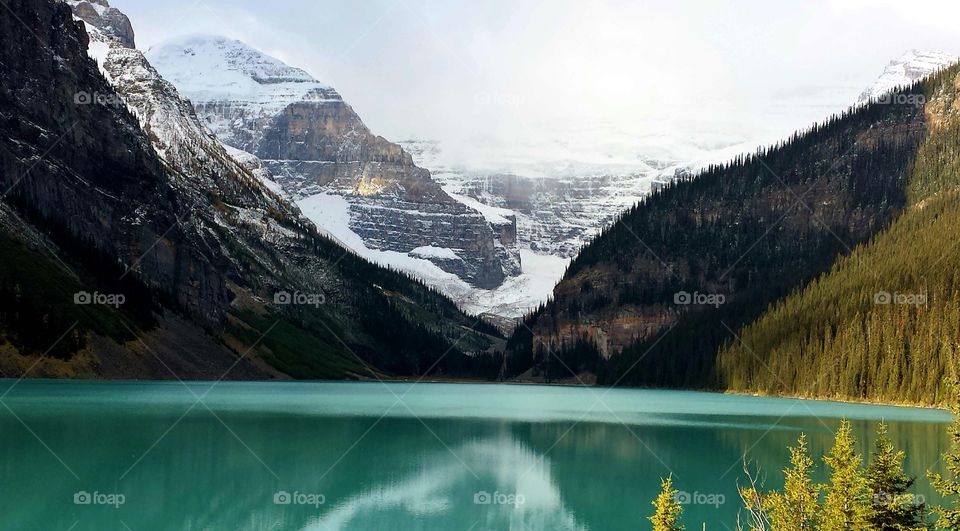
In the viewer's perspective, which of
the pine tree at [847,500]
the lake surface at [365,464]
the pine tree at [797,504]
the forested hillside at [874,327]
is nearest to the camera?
the pine tree at [847,500]

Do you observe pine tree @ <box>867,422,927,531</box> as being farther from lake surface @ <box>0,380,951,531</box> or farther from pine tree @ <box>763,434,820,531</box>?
lake surface @ <box>0,380,951,531</box>

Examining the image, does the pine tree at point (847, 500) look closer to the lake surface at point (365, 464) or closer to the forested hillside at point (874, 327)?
the lake surface at point (365, 464)

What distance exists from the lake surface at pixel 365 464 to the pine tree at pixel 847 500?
12346 mm

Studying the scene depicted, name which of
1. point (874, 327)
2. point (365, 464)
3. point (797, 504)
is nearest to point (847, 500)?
point (797, 504)

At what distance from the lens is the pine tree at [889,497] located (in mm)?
26047

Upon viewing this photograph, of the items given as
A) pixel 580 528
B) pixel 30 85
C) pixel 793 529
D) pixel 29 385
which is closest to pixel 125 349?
pixel 29 385

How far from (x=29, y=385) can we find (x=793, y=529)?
94718 millimetres

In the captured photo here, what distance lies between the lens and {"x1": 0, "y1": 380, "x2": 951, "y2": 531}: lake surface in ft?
130

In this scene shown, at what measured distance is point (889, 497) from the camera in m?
26.2

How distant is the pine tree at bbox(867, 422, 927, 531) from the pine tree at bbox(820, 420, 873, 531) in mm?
221

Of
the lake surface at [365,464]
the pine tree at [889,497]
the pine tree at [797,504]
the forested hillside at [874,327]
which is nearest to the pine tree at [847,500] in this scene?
the pine tree at [889,497]

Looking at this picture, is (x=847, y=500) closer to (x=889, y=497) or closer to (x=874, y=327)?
(x=889, y=497)

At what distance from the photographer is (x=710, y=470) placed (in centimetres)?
5284

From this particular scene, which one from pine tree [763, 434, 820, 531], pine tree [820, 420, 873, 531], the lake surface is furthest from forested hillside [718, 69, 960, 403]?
pine tree [763, 434, 820, 531]
